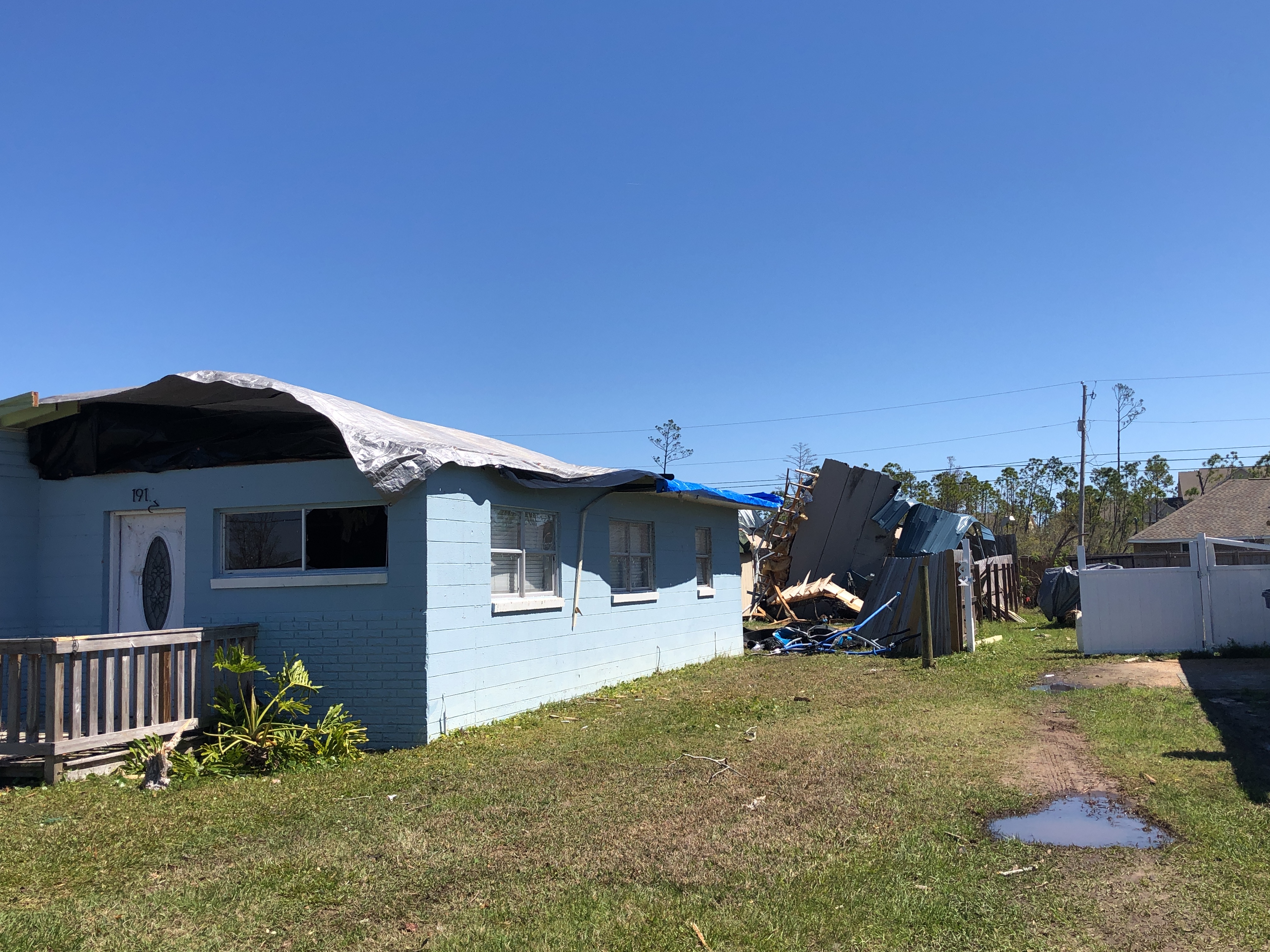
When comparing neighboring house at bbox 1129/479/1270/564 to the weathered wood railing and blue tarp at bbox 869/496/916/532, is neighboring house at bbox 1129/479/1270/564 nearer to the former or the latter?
blue tarp at bbox 869/496/916/532

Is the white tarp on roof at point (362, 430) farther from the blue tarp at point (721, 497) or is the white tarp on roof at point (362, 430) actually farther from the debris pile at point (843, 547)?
the debris pile at point (843, 547)

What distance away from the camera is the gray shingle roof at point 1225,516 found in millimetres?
30984

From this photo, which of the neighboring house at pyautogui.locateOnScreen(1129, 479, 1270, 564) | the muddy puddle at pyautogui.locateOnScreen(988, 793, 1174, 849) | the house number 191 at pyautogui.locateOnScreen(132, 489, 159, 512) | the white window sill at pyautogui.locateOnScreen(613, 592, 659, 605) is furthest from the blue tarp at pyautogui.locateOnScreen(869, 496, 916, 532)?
the house number 191 at pyautogui.locateOnScreen(132, 489, 159, 512)

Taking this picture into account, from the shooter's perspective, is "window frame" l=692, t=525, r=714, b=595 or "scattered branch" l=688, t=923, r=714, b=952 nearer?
"scattered branch" l=688, t=923, r=714, b=952

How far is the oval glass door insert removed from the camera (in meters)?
11.1

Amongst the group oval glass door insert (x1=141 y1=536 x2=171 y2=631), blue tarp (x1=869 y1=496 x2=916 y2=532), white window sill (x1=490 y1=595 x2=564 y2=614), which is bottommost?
white window sill (x1=490 y1=595 x2=564 y2=614)

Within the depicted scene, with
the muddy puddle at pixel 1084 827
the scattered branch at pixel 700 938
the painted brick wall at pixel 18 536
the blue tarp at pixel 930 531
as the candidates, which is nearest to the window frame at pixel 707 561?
the blue tarp at pixel 930 531

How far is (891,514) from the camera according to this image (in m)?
23.1

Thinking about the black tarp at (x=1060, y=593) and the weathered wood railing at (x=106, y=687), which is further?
the black tarp at (x=1060, y=593)

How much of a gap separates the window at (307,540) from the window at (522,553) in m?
1.39

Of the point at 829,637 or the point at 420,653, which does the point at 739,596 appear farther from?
the point at 420,653

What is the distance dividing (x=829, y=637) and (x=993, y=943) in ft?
47.9

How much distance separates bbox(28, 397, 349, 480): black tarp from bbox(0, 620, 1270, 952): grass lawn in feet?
11.7

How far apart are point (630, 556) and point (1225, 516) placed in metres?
26.6
